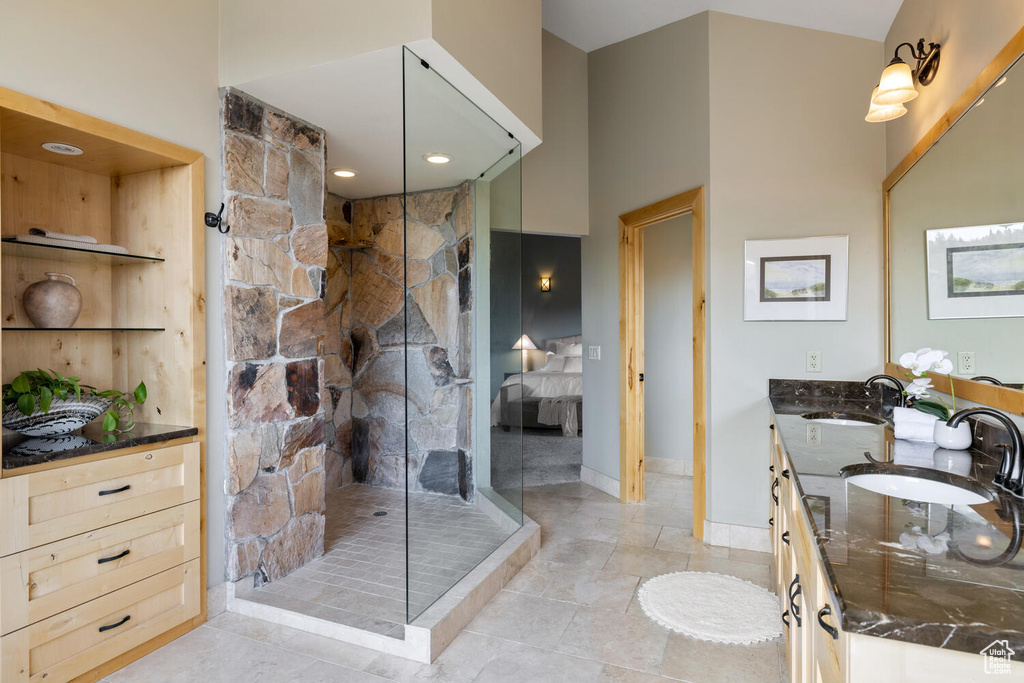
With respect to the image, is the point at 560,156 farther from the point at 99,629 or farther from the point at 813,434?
the point at 99,629

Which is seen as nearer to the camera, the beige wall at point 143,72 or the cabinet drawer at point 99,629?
the cabinet drawer at point 99,629

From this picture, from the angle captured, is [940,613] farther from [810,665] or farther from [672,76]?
[672,76]

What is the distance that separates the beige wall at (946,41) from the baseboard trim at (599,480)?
2.74 m

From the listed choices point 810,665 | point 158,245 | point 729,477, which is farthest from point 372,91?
point 729,477

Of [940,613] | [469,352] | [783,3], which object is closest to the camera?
[940,613]

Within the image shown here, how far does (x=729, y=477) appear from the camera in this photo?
11.1 ft

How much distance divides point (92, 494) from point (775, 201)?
3.50 metres

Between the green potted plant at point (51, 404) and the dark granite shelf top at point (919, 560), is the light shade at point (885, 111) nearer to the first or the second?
the dark granite shelf top at point (919, 560)

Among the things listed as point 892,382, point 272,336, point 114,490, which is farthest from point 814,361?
point 114,490

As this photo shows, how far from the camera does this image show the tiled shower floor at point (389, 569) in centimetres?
236

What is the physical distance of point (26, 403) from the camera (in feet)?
6.31

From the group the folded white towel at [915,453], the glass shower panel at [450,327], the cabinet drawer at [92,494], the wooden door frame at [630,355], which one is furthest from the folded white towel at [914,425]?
the cabinet drawer at [92,494]

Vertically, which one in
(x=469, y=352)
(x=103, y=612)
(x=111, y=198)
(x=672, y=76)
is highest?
(x=672, y=76)

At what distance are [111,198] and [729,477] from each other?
11.5 feet
